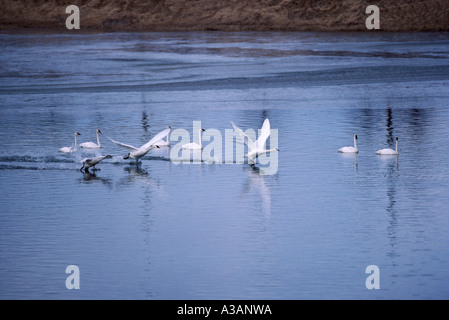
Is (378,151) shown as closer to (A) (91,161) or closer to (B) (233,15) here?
(A) (91,161)

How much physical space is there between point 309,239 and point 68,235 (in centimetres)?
298

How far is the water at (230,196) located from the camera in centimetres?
1018

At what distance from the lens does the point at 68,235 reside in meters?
11.9

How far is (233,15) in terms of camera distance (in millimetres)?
60594

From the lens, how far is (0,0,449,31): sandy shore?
186ft

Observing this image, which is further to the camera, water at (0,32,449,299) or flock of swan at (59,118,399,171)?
flock of swan at (59,118,399,171)

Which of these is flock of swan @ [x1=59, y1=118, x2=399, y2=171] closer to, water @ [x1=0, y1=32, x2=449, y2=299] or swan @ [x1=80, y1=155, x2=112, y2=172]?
swan @ [x1=80, y1=155, x2=112, y2=172]

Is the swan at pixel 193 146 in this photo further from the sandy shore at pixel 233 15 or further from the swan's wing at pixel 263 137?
the sandy shore at pixel 233 15

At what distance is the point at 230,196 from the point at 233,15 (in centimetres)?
4774

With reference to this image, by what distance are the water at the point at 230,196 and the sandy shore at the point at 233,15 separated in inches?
1074

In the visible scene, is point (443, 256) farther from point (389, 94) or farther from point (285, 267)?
point (389, 94)

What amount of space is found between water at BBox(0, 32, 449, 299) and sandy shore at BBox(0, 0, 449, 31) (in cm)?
2729

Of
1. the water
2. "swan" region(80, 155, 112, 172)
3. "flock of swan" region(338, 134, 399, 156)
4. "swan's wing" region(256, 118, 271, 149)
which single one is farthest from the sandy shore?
"swan" region(80, 155, 112, 172)

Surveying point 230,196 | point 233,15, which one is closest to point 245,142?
point 230,196
